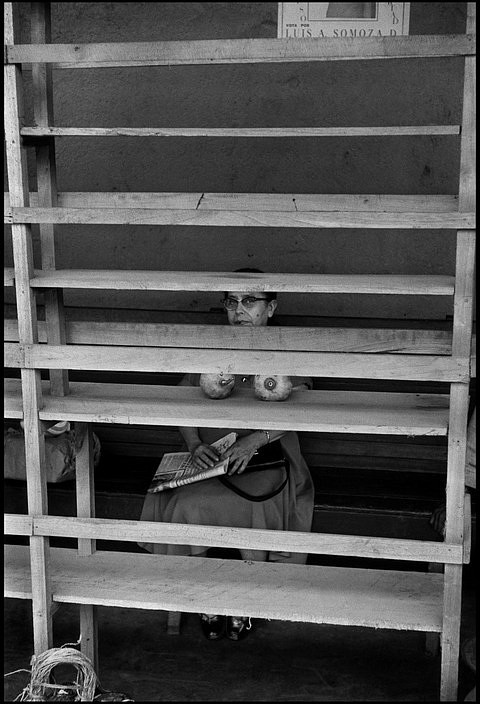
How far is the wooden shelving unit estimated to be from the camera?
2.57m

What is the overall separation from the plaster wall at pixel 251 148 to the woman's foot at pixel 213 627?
4.63 ft

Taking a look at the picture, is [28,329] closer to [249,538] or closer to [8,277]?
[8,277]

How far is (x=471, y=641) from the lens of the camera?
123 inches

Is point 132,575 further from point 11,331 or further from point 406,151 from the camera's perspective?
point 406,151

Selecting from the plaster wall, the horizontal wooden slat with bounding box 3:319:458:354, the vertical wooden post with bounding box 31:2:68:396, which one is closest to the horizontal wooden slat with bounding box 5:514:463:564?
the vertical wooden post with bounding box 31:2:68:396

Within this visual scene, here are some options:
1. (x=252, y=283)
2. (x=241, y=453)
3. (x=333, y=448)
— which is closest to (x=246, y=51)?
(x=252, y=283)

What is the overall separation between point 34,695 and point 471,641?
1.48m

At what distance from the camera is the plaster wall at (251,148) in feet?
12.5

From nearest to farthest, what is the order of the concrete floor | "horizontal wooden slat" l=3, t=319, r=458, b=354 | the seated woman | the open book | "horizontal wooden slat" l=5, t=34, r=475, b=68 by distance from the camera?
"horizontal wooden slat" l=5, t=34, r=475, b=68 → "horizontal wooden slat" l=3, t=319, r=458, b=354 → the concrete floor → the open book → the seated woman

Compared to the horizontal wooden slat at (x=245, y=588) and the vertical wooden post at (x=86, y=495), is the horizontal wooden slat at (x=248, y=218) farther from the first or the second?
the horizontal wooden slat at (x=245, y=588)

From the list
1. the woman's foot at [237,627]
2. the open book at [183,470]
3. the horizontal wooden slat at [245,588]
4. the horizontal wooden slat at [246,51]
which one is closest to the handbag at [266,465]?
the open book at [183,470]

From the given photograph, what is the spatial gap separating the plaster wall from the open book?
2.69 ft

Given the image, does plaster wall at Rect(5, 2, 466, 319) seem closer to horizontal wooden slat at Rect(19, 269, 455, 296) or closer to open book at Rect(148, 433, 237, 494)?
open book at Rect(148, 433, 237, 494)

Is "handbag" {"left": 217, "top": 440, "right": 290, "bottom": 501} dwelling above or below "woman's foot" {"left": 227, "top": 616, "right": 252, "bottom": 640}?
above
